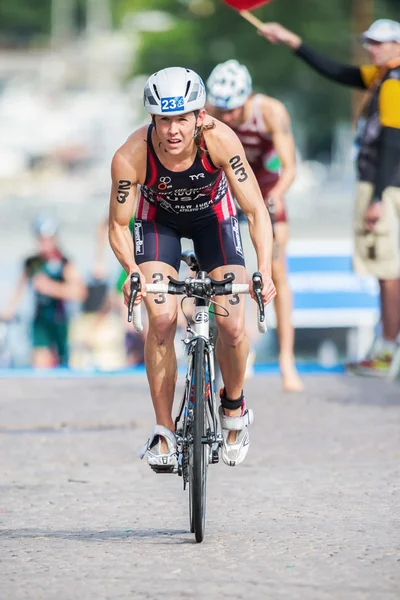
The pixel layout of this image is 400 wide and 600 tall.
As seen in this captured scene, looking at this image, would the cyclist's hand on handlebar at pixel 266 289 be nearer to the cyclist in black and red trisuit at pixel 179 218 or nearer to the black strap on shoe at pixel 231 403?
the cyclist in black and red trisuit at pixel 179 218

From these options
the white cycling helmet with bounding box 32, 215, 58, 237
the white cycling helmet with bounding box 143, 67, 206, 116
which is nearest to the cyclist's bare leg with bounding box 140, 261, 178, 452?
the white cycling helmet with bounding box 143, 67, 206, 116

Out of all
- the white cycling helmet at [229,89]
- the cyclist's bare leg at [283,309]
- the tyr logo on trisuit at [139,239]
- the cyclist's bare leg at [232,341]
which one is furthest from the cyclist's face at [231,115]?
the cyclist's bare leg at [232,341]

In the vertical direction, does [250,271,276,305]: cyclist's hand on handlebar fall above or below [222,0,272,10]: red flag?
below

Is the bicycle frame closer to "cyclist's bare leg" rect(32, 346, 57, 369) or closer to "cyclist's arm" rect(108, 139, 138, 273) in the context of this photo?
"cyclist's arm" rect(108, 139, 138, 273)

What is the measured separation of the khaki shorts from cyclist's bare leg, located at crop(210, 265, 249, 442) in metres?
4.82

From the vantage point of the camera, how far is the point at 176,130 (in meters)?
6.76

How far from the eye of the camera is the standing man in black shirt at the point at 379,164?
11430 millimetres

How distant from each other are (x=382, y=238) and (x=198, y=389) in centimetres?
575

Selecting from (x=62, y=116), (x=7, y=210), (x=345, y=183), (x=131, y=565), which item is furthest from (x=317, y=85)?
(x=131, y=565)

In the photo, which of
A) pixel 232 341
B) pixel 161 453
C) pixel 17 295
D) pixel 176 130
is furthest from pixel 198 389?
pixel 17 295

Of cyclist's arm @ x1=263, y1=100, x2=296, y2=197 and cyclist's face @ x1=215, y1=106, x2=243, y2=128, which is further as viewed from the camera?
cyclist's arm @ x1=263, y1=100, x2=296, y2=197

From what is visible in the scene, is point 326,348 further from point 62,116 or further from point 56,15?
point 56,15

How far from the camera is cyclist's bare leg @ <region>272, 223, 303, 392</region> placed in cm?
1111

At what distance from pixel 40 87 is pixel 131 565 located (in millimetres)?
101593
